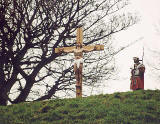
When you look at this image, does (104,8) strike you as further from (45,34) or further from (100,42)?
(45,34)

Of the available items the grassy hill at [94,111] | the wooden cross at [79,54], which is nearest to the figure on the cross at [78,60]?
the wooden cross at [79,54]

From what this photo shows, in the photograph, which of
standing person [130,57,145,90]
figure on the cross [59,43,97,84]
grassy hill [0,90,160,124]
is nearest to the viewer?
grassy hill [0,90,160,124]

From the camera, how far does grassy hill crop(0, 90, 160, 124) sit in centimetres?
878

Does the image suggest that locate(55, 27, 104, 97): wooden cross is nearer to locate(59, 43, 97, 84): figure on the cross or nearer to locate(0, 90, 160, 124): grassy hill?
locate(59, 43, 97, 84): figure on the cross

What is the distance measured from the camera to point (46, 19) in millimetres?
16531

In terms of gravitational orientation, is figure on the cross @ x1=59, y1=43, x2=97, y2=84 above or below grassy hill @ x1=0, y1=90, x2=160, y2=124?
above

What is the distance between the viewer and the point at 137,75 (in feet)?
41.4

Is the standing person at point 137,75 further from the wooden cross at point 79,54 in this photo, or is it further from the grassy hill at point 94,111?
the wooden cross at point 79,54

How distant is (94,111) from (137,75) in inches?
154

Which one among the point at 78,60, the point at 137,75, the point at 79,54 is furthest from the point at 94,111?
the point at 137,75

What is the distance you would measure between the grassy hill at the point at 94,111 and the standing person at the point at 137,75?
49.3 inches

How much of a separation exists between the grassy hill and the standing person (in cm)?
125

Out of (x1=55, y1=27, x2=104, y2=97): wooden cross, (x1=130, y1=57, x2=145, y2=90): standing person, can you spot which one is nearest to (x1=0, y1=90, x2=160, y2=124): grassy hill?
(x1=55, y1=27, x2=104, y2=97): wooden cross

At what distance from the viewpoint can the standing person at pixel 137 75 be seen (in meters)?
12.5
